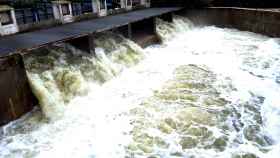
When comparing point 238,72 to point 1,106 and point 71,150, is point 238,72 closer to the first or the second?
point 71,150

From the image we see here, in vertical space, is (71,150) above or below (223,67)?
below

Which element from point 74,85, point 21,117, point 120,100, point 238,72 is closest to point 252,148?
point 120,100

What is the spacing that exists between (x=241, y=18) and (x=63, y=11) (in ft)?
28.7

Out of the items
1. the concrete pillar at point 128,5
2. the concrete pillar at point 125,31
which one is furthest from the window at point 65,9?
the concrete pillar at point 128,5

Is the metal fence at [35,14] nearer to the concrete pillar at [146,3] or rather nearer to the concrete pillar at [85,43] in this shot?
the concrete pillar at [85,43]

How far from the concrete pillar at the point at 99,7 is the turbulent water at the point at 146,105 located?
6.09ft

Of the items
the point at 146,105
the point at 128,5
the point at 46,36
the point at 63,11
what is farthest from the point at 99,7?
the point at 146,105

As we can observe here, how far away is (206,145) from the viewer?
4.98 meters

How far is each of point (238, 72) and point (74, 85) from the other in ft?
16.0

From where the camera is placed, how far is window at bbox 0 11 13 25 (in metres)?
7.89

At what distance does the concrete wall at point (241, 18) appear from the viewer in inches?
471

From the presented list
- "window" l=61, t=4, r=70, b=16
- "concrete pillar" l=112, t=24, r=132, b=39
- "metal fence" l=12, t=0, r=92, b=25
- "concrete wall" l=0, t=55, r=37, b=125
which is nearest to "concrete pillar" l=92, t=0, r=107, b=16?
"metal fence" l=12, t=0, r=92, b=25

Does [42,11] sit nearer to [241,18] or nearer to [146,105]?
[146,105]

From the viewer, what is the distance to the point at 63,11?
10.0m
